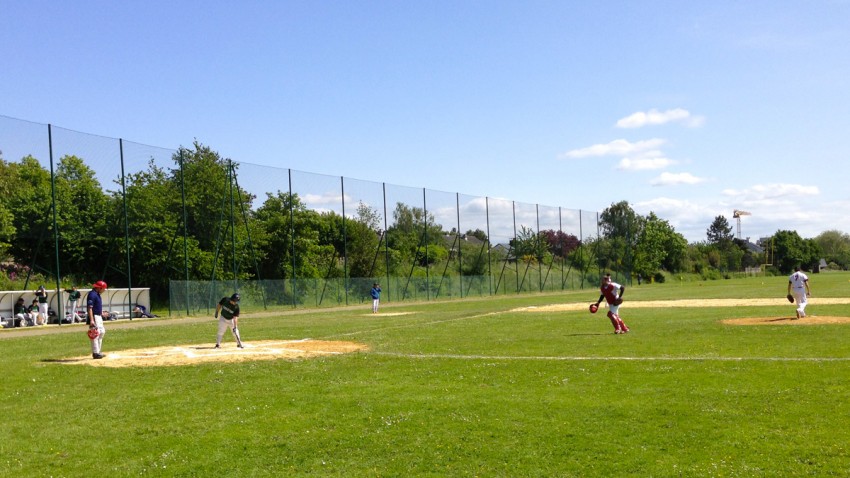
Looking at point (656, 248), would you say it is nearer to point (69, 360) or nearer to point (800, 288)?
point (800, 288)

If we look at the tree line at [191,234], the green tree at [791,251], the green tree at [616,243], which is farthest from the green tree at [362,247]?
the green tree at [791,251]

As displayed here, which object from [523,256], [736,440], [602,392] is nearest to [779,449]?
[736,440]

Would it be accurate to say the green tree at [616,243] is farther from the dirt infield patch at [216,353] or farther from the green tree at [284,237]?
the dirt infield patch at [216,353]

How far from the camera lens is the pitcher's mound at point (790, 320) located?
2419cm

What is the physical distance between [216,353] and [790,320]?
1931cm

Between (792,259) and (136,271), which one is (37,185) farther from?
(792,259)

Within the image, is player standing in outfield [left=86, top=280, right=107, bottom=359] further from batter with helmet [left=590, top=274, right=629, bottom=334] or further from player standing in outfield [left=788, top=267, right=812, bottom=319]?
player standing in outfield [left=788, top=267, right=812, bottom=319]

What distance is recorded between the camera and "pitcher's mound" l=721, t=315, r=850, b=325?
24.2 m

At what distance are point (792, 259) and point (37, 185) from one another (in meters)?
138

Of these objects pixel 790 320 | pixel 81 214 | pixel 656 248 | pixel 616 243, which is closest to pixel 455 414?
pixel 790 320

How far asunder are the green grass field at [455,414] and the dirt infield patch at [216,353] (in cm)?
92

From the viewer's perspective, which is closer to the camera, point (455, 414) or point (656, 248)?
point (455, 414)

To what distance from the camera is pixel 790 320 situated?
25.3m

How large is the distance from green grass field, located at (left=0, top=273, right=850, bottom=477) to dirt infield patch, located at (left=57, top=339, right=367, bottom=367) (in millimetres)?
916
